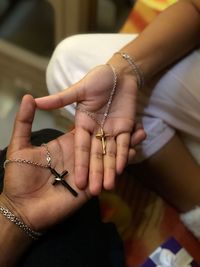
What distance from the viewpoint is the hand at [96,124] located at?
2.18 ft

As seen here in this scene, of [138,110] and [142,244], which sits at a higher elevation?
[138,110]

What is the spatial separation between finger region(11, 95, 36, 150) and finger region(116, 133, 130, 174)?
0.47ft

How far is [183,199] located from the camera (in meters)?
0.86

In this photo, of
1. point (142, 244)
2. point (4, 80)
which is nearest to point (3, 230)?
point (142, 244)

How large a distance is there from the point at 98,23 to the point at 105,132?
708 millimetres

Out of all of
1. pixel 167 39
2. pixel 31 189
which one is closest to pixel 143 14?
pixel 167 39

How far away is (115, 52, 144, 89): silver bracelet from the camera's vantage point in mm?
796

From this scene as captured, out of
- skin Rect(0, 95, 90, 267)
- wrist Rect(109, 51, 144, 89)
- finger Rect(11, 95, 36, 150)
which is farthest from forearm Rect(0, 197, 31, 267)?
wrist Rect(109, 51, 144, 89)

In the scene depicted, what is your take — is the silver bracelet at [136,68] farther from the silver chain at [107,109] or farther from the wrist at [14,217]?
the wrist at [14,217]

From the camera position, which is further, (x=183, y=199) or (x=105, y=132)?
(x=183, y=199)

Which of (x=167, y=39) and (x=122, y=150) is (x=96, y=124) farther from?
(x=167, y=39)

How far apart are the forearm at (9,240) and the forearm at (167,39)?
334mm

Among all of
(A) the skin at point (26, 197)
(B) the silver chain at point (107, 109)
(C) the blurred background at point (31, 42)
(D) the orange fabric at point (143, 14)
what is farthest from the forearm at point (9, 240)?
(C) the blurred background at point (31, 42)

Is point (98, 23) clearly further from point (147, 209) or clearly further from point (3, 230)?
point (3, 230)
